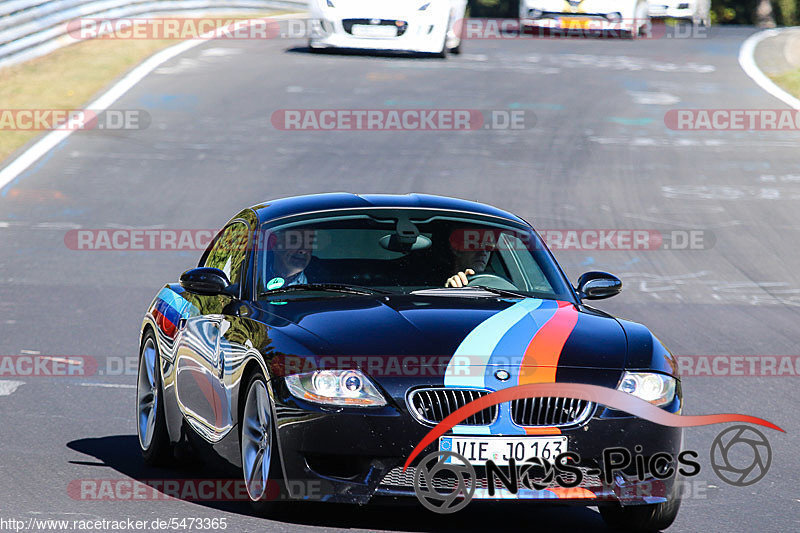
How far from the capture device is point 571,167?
19.1 m

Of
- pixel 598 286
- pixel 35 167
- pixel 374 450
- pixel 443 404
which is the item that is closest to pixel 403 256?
pixel 598 286

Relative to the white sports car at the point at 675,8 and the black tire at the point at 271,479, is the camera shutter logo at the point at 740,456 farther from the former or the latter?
the white sports car at the point at 675,8

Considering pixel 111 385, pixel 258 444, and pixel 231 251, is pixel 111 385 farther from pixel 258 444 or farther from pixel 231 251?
pixel 258 444

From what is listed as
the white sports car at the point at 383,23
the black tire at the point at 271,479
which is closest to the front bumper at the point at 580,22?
the white sports car at the point at 383,23

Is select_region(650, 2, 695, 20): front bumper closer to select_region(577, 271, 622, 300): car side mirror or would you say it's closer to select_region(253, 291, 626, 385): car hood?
select_region(577, 271, 622, 300): car side mirror

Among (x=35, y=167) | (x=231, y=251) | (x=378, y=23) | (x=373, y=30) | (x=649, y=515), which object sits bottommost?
(x=35, y=167)

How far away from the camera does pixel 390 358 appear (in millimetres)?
5883

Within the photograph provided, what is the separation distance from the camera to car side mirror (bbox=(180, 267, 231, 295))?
7.02 metres

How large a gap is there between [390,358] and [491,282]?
5.48ft

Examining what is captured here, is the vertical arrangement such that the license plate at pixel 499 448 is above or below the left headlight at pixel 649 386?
below

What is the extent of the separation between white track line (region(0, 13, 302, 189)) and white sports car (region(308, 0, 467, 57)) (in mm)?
2827

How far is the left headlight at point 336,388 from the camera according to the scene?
577 centimetres

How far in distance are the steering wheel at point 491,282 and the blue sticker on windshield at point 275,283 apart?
0.97 metres

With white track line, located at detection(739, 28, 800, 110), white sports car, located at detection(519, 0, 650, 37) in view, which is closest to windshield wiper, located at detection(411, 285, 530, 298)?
white track line, located at detection(739, 28, 800, 110)
